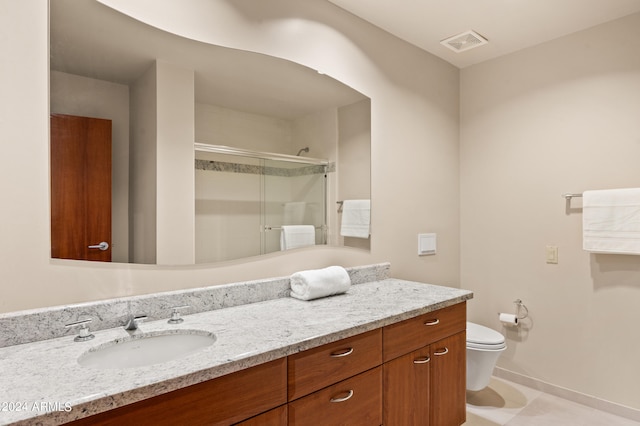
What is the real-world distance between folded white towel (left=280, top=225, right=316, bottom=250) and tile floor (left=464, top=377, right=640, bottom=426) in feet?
4.83

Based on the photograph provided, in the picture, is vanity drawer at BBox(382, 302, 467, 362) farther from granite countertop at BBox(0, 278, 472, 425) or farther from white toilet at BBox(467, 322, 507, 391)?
white toilet at BBox(467, 322, 507, 391)

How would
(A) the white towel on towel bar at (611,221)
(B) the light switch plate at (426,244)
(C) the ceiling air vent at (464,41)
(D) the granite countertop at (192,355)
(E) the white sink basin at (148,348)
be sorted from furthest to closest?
(B) the light switch plate at (426,244) → (C) the ceiling air vent at (464,41) → (A) the white towel on towel bar at (611,221) → (E) the white sink basin at (148,348) → (D) the granite countertop at (192,355)

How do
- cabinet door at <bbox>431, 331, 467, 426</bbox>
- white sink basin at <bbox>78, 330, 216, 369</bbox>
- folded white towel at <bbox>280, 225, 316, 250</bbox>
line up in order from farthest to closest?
1. folded white towel at <bbox>280, 225, 316, 250</bbox>
2. cabinet door at <bbox>431, 331, 467, 426</bbox>
3. white sink basin at <bbox>78, 330, 216, 369</bbox>

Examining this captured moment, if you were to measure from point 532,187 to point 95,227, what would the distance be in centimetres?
269

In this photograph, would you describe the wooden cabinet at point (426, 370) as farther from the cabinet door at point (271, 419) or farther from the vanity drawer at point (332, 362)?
the cabinet door at point (271, 419)

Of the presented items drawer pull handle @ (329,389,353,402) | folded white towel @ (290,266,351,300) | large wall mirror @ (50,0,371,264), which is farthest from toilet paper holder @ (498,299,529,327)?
drawer pull handle @ (329,389,353,402)

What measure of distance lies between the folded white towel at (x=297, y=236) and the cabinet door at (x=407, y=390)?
0.74 metres

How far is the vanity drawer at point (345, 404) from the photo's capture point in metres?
1.21

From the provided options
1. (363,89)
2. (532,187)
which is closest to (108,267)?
(363,89)

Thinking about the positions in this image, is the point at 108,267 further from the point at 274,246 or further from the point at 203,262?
the point at 274,246

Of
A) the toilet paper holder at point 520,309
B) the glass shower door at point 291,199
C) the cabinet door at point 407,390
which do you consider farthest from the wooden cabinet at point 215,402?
the toilet paper holder at point 520,309

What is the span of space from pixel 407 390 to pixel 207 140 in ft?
4.54

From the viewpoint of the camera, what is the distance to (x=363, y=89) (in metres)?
2.26

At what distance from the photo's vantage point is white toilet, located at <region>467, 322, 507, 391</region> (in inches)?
89.4
